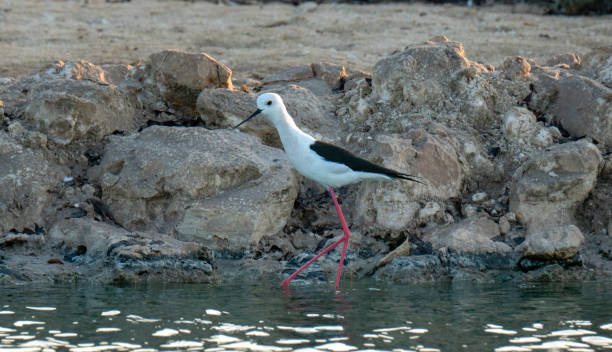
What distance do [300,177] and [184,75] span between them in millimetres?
1497

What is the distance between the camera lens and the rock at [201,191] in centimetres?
736

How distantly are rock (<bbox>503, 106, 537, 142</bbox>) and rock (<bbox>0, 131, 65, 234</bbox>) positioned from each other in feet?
12.9

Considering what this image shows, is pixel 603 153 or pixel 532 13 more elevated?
pixel 532 13

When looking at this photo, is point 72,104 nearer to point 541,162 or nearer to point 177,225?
point 177,225

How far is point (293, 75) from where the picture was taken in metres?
9.37

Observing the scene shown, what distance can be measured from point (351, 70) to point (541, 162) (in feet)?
11.5

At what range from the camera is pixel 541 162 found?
7574 millimetres

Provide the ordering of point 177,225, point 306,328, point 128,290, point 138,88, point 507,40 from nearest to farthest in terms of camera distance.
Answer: point 306,328 < point 128,290 < point 177,225 < point 138,88 < point 507,40

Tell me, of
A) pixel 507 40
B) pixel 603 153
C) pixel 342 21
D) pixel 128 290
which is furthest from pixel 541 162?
pixel 342 21

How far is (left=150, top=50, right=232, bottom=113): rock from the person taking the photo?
28.0 feet

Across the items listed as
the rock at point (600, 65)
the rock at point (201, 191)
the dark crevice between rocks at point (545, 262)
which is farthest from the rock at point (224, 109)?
the rock at point (600, 65)

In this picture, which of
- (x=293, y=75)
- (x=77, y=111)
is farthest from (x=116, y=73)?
(x=293, y=75)

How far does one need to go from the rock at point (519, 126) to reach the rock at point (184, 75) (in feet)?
8.64

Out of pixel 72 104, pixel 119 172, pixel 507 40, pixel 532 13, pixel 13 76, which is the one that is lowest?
pixel 119 172
